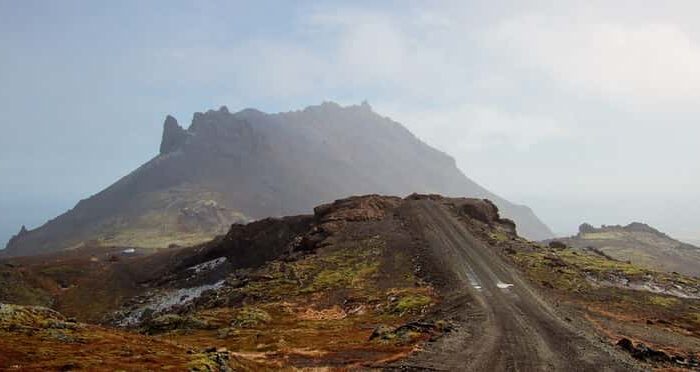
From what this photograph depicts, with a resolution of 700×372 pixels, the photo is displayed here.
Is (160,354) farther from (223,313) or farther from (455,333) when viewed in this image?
(223,313)

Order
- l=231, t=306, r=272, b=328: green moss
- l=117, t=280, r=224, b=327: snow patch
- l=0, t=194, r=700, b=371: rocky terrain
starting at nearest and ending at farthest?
l=0, t=194, r=700, b=371: rocky terrain, l=231, t=306, r=272, b=328: green moss, l=117, t=280, r=224, b=327: snow patch

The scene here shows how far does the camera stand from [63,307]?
10375cm

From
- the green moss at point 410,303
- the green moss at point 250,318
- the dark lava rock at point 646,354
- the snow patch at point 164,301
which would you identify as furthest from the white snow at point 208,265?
the dark lava rock at point 646,354

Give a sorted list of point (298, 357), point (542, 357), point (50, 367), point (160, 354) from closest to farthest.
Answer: point (50, 367)
point (160, 354)
point (542, 357)
point (298, 357)

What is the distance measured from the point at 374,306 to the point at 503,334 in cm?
1917

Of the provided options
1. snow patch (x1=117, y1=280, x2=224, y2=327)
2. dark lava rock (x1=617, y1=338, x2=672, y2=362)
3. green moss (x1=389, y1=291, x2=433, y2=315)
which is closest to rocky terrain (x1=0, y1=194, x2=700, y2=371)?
dark lava rock (x1=617, y1=338, x2=672, y2=362)

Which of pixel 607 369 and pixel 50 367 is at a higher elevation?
pixel 50 367

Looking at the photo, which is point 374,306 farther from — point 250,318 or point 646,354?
point 646,354

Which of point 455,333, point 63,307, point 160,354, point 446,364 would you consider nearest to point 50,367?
point 160,354

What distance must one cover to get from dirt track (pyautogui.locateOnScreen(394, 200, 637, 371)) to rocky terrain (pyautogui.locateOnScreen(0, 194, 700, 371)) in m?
0.19

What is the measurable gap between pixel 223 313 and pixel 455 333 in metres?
28.0

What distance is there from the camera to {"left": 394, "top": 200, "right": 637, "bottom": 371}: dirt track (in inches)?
1237

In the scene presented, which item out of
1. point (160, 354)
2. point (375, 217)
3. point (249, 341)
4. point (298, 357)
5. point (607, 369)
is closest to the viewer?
point (160, 354)

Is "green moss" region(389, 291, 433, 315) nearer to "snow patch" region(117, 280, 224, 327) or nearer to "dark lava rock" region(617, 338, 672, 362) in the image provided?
"dark lava rock" region(617, 338, 672, 362)
